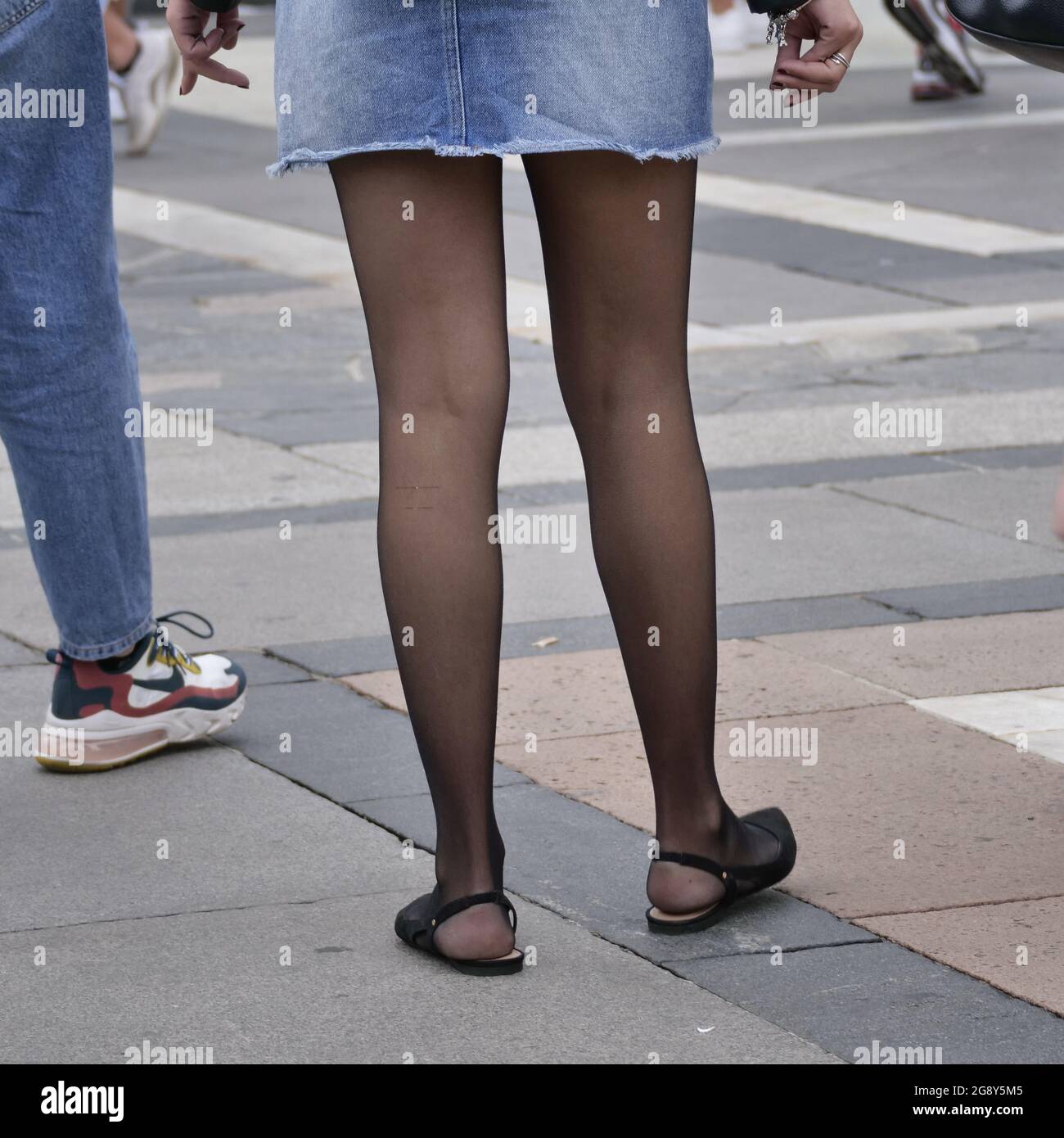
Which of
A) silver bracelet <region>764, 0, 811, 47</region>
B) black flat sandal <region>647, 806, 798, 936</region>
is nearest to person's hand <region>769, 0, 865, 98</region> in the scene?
silver bracelet <region>764, 0, 811, 47</region>

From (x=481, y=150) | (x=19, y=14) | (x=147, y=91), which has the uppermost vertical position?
(x=19, y=14)

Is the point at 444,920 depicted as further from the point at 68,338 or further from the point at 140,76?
the point at 140,76

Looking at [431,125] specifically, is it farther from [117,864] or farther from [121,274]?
[121,274]

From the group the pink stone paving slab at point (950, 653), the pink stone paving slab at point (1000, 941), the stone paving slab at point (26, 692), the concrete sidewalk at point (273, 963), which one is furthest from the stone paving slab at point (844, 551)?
the pink stone paving slab at point (1000, 941)

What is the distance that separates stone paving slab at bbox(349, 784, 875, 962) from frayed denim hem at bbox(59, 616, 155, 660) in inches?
21.2

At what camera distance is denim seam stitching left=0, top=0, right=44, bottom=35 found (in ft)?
10.7

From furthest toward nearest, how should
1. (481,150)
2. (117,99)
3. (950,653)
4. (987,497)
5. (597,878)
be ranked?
(117,99) < (987,497) < (950,653) < (597,878) < (481,150)

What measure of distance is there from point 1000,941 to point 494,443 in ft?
2.87

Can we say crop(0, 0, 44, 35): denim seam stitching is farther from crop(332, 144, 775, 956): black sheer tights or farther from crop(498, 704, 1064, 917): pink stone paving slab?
crop(498, 704, 1064, 917): pink stone paving slab

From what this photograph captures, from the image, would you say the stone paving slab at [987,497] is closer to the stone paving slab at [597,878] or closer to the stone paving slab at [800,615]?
the stone paving slab at [800,615]

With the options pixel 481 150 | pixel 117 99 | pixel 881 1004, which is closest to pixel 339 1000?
pixel 881 1004

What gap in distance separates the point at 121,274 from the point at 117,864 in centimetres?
652

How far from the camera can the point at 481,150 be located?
8.12 ft

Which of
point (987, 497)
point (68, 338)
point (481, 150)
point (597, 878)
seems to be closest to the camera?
point (481, 150)
